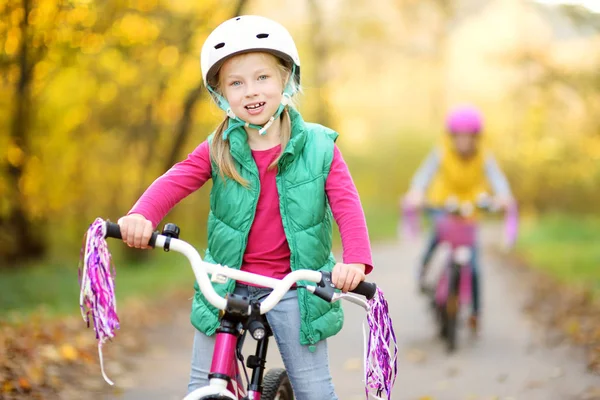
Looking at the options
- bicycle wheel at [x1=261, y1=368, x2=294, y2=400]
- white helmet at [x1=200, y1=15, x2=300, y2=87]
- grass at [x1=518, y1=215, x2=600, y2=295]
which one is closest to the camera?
white helmet at [x1=200, y1=15, x2=300, y2=87]

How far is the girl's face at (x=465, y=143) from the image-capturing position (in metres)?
7.48

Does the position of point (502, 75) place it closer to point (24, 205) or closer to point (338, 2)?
point (338, 2)

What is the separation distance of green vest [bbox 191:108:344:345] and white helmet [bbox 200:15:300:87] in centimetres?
30

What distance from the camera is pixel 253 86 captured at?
3176mm

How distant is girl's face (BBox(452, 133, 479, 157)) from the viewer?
748 centimetres

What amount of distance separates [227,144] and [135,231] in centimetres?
64

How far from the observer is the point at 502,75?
3156 cm

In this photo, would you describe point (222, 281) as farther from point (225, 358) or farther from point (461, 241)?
point (461, 241)

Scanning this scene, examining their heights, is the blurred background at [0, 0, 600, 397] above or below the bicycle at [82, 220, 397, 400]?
above

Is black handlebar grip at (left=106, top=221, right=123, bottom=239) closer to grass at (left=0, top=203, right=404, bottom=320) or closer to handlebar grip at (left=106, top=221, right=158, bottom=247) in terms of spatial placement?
handlebar grip at (left=106, top=221, right=158, bottom=247)

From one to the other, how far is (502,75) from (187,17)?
21980 mm

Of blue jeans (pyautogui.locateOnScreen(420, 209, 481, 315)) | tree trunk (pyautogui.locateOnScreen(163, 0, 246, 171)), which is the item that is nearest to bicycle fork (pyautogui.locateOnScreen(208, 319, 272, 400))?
blue jeans (pyautogui.locateOnScreen(420, 209, 481, 315))

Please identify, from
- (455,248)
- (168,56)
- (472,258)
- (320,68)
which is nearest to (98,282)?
(455,248)

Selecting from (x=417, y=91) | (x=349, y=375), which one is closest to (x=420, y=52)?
(x=417, y=91)
